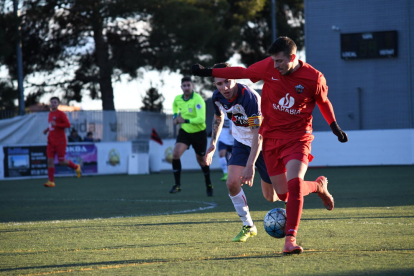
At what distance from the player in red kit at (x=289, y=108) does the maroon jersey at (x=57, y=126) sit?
1143 centimetres

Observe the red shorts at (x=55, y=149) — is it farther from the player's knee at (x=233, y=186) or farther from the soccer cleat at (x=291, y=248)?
the soccer cleat at (x=291, y=248)

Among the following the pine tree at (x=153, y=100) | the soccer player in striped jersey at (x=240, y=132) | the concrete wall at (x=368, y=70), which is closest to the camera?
the soccer player in striped jersey at (x=240, y=132)

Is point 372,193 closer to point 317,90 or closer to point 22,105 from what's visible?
point 317,90

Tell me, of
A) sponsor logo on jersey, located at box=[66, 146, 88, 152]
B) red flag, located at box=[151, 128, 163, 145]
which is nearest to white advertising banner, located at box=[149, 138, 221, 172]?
red flag, located at box=[151, 128, 163, 145]

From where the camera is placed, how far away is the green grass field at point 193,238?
507 centimetres

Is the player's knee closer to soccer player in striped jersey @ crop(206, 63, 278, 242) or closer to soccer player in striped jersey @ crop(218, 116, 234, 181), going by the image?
soccer player in striped jersey @ crop(206, 63, 278, 242)

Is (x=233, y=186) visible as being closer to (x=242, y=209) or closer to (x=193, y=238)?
(x=242, y=209)

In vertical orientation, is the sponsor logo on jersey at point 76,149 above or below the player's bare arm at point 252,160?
below

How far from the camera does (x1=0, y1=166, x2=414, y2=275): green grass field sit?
200 inches

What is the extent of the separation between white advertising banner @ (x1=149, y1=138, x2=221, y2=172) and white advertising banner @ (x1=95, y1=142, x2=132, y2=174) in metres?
1.06

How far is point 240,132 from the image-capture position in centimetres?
734

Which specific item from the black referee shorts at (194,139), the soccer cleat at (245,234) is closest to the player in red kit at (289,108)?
the soccer cleat at (245,234)

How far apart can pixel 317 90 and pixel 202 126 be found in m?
7.29

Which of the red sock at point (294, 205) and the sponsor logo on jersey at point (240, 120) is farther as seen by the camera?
the sponsor logo on jersey at point (240, 120)
